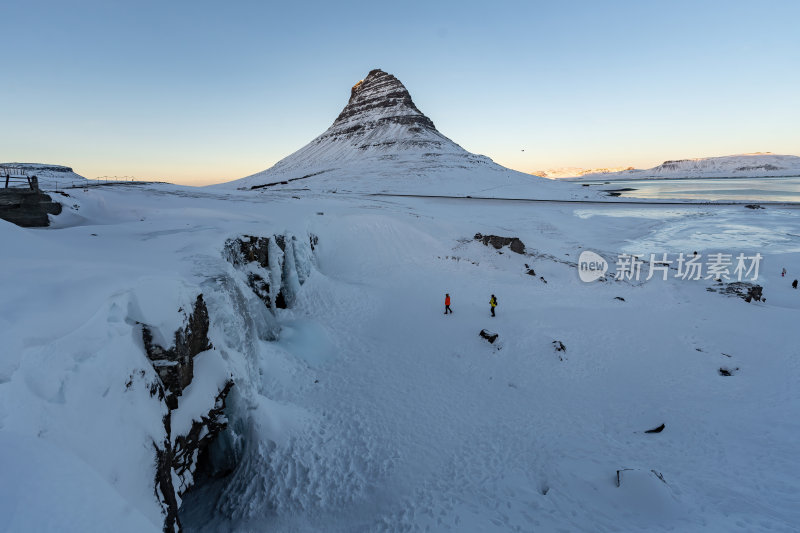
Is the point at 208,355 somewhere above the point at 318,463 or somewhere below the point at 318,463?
above

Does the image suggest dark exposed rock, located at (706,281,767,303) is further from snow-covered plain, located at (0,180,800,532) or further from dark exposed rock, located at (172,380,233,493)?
dark exposed rock, located at (172,380,233,493)

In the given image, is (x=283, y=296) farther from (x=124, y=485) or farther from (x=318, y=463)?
(x=124, y=485)

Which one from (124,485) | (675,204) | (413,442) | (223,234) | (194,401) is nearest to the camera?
(124,485)

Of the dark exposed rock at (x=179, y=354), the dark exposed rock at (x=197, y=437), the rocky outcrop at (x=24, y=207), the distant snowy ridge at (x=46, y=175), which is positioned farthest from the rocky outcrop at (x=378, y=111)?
the dark exposed rock at (x=197, y=437)

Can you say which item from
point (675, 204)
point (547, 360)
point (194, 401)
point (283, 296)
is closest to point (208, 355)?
point (194, 401)

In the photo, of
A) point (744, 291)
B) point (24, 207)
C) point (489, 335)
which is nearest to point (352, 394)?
point (489, 335)

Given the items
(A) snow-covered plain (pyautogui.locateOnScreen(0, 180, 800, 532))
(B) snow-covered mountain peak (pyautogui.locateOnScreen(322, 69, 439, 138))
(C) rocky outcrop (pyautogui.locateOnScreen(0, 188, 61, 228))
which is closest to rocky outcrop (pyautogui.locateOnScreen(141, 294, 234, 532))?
(A) snow-covered plain (pyautogui.locateOnScreen(0, 180, 800, 532))
